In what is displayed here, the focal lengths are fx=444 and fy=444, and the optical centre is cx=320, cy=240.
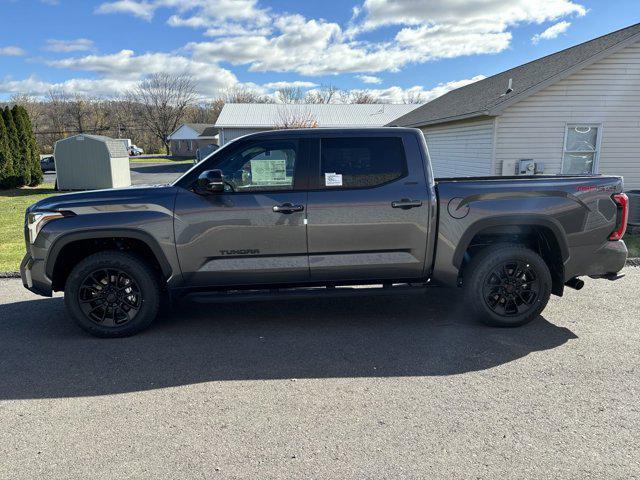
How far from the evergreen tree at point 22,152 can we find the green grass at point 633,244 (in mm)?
23504

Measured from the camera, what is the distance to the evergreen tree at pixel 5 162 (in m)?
19.8

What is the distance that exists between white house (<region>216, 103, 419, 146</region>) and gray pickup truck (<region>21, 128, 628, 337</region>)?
29651 mm

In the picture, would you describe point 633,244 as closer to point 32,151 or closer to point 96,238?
point 96,238

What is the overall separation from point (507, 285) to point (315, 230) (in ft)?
6.71

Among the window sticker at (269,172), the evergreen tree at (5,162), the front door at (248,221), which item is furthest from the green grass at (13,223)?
the window sticker at (269,172)

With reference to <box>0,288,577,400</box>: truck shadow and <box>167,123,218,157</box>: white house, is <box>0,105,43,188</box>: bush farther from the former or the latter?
<box>167,123,218,157</box>: white house

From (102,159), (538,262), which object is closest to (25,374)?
(538,262)

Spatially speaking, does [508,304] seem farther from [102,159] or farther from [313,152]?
[102,159]

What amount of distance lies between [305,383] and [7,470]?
6.34 ft

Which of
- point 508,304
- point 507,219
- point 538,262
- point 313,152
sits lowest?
point 508,304

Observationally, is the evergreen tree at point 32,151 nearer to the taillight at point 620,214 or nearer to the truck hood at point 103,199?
the truck hood at point 103,199

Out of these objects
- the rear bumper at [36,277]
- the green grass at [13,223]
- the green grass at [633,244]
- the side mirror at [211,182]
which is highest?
the side mirror at [211,182]

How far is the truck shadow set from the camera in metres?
3.63

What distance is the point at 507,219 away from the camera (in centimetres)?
434
